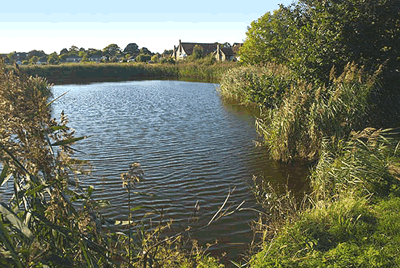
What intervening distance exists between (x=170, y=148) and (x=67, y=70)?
139 ft

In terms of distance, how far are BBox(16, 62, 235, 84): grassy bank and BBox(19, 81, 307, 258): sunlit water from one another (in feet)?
95.1

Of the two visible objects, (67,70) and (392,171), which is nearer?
(392,171)

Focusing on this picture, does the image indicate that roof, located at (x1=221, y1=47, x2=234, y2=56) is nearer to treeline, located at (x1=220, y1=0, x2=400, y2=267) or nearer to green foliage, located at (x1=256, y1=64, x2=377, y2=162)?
treeline, located at (x1=220, y1=0, x2=400, y2=267)

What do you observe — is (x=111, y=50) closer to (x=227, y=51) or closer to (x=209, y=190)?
(x=227, y=51)

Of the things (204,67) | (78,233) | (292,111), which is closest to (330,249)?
(78,233)

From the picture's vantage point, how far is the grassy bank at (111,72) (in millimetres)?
46812

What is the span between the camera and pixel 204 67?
142 feet

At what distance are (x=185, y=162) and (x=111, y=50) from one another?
11325 centimetres

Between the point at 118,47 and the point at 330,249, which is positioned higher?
the point at 118,47

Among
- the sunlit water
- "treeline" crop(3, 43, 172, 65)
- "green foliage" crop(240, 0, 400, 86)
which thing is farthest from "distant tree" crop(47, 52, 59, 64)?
"green foliage" crop(240, 0, 400, 86)

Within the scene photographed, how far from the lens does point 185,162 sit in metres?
10.4

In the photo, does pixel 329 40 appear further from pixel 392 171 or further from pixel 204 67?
pixel 204 67

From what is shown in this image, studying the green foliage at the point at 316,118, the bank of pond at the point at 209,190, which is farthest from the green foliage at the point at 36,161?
the green foliage at the point at 316,118

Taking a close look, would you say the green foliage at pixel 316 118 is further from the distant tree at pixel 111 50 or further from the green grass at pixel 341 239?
the distant tree at pixel 111 50
